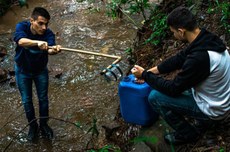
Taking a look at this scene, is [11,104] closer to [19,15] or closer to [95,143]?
[95,143]

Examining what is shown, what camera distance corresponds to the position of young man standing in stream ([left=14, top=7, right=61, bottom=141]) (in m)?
3.90

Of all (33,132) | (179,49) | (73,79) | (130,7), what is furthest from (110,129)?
(130,7)

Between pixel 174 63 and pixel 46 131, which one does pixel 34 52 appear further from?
pixel 174 63

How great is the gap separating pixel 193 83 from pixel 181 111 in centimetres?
39

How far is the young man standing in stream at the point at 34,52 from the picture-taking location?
12.8ft

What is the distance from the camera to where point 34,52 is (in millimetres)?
4031

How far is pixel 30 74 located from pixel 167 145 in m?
1.79

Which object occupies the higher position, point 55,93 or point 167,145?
point 167,145

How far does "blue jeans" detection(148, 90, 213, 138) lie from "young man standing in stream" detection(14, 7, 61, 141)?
1.18 m

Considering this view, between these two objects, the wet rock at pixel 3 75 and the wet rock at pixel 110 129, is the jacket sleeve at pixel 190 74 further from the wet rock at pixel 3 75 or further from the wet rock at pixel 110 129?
the wet rock at pixel 3 75

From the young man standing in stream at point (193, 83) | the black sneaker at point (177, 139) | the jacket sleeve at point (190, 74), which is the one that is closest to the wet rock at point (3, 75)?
the young man standing in stream at point (193, 83)

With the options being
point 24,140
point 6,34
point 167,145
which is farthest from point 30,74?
point 6,34

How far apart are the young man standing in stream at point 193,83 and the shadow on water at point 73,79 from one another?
141 cm

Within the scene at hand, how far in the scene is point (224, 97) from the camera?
127 inches
